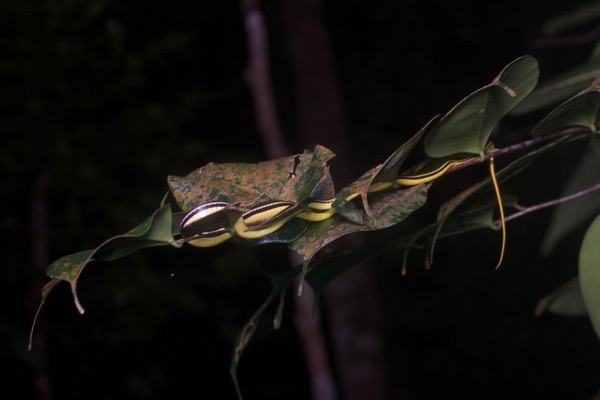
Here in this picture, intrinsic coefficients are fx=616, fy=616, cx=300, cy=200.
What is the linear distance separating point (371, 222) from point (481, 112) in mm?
107

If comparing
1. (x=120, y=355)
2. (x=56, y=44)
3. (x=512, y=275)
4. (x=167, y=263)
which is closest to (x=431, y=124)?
(x=120, y=355)

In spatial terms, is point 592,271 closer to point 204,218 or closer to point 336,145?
point 204,218

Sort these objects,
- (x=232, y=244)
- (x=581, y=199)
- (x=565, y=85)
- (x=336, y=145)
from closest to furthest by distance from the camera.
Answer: (x=565, y=85)
(x=581, y=199)
(x=336, y=145)
(x=232, y=244)

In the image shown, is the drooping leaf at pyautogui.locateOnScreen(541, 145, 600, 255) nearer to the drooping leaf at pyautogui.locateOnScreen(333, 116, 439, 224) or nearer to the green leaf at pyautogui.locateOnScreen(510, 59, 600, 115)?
the green leaf at pyautogui.locateOnScreen(510, 59, 600, 115)

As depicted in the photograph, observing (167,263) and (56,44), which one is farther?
(167,263)

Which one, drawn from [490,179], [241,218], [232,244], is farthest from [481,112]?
[232,244]

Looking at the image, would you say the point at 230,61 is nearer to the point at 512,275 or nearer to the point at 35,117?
the point at 35,117

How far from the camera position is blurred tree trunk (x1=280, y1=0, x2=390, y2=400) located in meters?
1.98

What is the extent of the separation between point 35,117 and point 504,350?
266 centimetres

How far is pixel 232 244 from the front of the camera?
2371 millimetres

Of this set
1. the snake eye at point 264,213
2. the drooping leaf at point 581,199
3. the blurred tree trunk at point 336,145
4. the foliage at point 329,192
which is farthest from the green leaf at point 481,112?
the blurred tree trunk at point 336,145

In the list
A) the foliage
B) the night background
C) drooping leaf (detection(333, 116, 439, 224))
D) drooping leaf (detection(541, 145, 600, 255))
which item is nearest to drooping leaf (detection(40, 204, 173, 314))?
the foliage

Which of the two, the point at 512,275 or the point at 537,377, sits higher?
the point at 512,275

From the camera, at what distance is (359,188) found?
417mm
